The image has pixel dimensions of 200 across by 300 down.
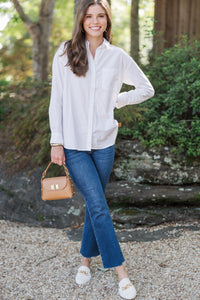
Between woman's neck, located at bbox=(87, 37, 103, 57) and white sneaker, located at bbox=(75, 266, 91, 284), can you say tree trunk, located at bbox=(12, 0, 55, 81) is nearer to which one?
woman's neck, located at bbox=(87, 37, 103, 57)

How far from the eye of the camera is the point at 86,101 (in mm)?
2500

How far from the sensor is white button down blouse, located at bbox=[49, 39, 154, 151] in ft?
8.16

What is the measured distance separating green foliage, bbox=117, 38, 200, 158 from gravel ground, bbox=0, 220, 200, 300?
1038 mm

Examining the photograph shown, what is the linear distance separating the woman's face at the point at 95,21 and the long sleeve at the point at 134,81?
0.26 m

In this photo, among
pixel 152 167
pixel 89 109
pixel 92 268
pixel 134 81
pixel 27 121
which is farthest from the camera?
pixel 27 121

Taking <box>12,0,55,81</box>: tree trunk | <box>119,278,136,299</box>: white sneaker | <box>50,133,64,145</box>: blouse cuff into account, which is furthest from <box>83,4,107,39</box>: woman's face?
<box>12,0,55,81</box>: tree trunk

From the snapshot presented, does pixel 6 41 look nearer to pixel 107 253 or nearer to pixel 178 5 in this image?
pixel 178 5

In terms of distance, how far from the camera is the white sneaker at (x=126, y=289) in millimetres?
2551

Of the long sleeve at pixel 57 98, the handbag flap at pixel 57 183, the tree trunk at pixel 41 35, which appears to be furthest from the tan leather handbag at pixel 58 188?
the tree trunk at pixel 41 35

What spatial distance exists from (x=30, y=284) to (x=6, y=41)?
11398 mm

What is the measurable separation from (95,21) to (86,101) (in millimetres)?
570

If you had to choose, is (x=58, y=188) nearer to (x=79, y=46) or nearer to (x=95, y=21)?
(x=79, y=46)

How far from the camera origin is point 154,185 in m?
4.24

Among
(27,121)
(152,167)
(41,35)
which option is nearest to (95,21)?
(152,167)
